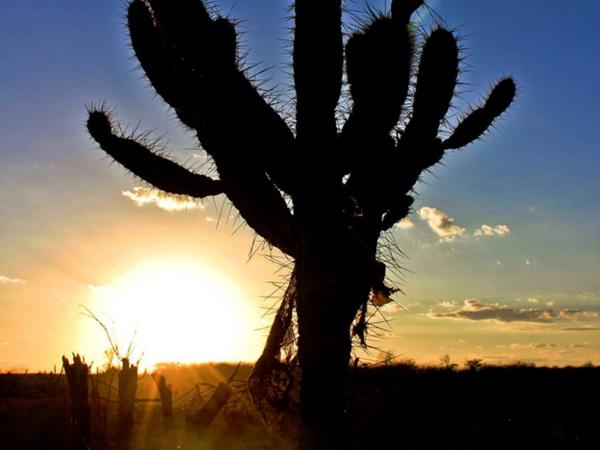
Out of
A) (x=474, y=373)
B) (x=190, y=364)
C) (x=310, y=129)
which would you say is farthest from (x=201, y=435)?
(x=190, y=364)

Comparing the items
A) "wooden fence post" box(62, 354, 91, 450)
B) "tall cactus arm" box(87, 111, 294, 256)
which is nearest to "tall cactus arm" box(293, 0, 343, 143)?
"tall cactus arm" box(87, 111, 294, 256)

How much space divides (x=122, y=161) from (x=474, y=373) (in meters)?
13.1

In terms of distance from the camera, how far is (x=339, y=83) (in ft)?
15.2

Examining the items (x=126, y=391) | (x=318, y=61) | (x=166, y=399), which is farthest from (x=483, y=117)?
(x=166, y=399)

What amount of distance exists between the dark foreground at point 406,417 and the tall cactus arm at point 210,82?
3.16m

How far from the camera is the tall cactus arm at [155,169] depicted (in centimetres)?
649

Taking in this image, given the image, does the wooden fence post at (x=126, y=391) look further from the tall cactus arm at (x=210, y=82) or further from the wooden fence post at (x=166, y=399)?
the tall cactus arm at (x=210, y=82)

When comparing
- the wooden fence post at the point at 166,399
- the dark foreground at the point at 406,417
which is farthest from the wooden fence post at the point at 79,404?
the wooden fence post at the point at 166,399

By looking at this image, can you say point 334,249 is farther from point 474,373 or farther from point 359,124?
point 474,373

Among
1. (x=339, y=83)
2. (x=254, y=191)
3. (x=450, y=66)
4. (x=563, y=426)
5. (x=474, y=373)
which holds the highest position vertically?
(x=450, y=66)

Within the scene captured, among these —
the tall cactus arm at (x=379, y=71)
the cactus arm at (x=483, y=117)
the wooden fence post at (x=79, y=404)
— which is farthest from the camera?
the wooden fence post at (x=79, y=404)

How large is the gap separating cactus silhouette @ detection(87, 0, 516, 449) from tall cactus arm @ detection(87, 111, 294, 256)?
0.05 ft

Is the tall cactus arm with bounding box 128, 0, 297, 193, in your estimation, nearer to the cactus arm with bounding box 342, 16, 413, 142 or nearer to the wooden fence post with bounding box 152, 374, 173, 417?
the cactus arm with bounding box 342, 16, 413, 142

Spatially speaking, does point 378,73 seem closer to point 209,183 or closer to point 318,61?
point 318,61
